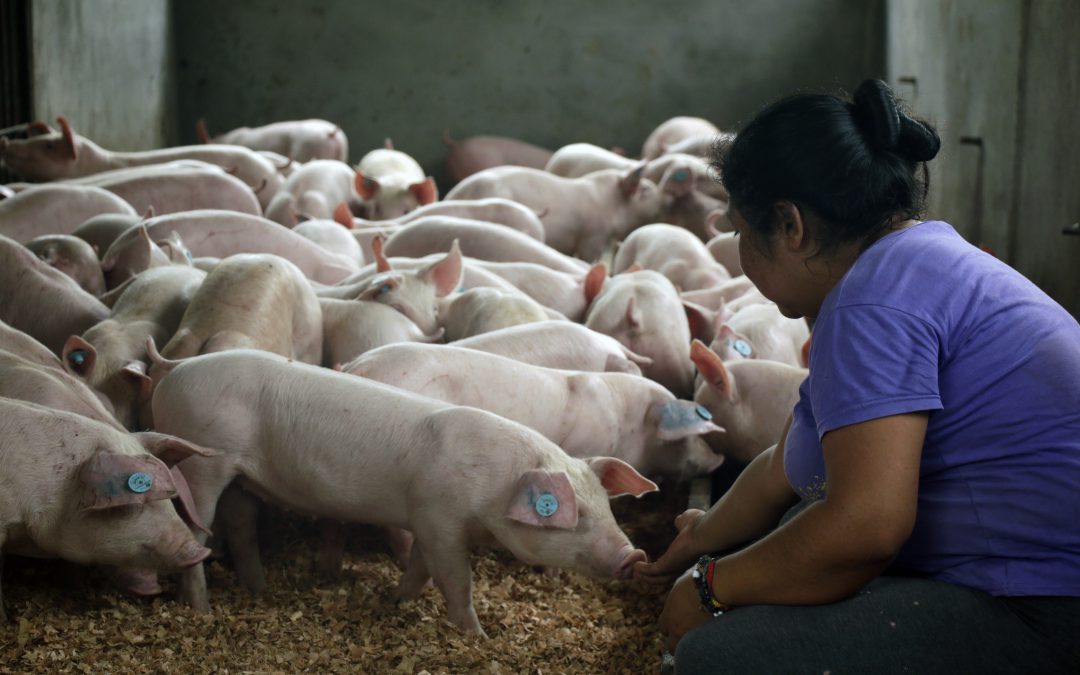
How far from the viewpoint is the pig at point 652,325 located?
427cm

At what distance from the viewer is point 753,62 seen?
34.8 feet

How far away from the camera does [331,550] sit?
3.09m

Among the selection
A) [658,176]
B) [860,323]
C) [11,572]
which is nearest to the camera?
[860,323]

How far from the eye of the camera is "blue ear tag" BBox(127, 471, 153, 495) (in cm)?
246

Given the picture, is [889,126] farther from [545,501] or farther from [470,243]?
[470,243]

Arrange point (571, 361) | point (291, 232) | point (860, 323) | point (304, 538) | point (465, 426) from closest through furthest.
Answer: point (860, 323) → point (465, 426) → point (304, 538) → point (571, 361) → point (291, 232)

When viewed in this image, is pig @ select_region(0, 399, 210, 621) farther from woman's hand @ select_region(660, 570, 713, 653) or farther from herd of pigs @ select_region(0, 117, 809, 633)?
woman's hand @ select_region(660, 570, 713, 653)

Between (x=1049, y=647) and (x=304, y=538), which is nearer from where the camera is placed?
(x=1049, y=647)

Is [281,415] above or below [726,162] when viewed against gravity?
below

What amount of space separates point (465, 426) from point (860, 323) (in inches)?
47.4

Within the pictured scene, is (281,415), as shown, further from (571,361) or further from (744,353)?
(744,353)

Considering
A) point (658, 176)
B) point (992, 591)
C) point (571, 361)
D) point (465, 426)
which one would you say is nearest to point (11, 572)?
point (465, 426)

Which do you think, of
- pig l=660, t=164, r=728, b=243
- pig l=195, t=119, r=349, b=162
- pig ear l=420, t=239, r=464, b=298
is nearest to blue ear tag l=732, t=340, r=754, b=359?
pig ear l=420, t=239, r=464, b=298

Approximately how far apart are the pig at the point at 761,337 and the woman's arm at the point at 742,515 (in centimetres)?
171
